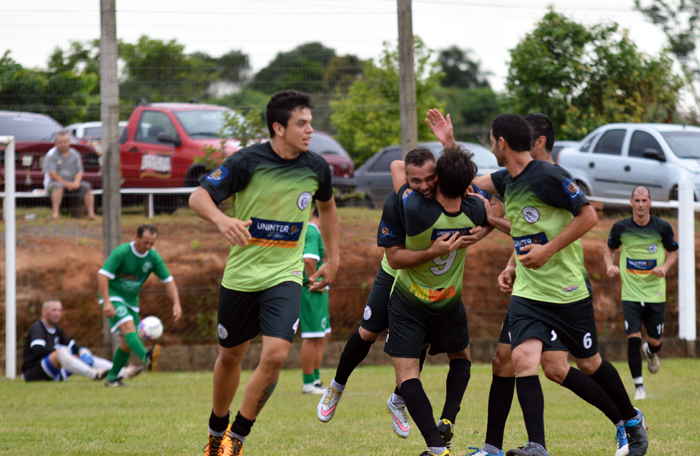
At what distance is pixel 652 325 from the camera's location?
30.3ft

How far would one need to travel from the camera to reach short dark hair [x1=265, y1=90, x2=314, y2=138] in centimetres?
519

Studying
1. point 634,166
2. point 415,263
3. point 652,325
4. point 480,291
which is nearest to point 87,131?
point 480,291

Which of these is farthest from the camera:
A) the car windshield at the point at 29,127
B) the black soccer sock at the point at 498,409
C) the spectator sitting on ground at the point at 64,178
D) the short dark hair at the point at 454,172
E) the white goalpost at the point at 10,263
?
the spectator sitting on ground at the point at 64,178

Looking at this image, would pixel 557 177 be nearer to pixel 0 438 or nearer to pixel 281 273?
pixel 281 273

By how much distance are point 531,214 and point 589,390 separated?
1.25 m

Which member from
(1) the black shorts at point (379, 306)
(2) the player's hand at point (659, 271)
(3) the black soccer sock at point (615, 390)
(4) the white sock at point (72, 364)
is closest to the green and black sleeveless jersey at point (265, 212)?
(1) the black shorts at point (379, 306)

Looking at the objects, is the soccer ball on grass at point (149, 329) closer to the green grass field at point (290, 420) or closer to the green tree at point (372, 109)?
the green grass field at point (290, 420)

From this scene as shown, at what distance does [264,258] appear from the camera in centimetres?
520

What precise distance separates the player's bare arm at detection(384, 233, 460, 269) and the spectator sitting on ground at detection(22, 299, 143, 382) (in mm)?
7172

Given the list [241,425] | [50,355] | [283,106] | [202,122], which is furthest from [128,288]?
[283,106]

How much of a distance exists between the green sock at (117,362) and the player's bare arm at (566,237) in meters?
7.12

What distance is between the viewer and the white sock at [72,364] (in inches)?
430

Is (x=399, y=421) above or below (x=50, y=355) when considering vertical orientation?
above

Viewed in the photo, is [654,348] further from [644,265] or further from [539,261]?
[539,261]
